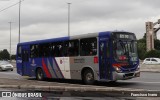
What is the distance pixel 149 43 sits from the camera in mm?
124500

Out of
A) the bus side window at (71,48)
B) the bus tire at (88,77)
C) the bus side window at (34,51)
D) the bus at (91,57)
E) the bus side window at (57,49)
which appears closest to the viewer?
the bus at (91,57)

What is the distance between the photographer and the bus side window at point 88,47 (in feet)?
62.6

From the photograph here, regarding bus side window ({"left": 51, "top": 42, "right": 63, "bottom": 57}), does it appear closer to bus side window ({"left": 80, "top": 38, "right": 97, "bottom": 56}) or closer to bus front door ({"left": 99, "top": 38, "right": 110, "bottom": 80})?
bus side window ({"left": 80, "top": 38, "right": 97, "bottom": 56})

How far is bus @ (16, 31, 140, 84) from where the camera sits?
18297mm

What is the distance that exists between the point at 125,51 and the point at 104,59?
1.20 metres

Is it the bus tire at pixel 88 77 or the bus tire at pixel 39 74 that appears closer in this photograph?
the bus tire at pixel 88 77

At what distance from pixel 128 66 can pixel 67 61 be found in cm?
414

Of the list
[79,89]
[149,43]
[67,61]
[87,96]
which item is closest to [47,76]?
[67,61]

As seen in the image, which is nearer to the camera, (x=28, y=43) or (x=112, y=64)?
(x=112, y=64)

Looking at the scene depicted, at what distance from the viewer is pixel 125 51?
18.7 m

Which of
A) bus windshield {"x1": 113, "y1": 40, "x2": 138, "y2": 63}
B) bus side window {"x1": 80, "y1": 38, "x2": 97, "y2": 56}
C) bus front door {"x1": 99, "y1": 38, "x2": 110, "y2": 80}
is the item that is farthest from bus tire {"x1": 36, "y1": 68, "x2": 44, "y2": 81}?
bus windshield {"x1": 113, "y1": 40, "x2": 138, "y2": 63}

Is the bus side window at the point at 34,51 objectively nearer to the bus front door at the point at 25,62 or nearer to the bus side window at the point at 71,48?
the bus front door at the point at 25,62

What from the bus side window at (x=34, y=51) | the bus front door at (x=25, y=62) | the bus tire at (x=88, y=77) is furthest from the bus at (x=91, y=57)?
the bus front door at (x=25, y=62)

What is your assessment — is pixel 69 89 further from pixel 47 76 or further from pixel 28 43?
pixel 28 43
